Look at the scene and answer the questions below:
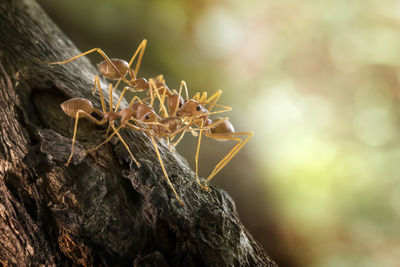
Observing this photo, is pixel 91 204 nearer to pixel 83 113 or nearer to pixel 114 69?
pixel 83 113

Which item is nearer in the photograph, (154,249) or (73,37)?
(154,249)

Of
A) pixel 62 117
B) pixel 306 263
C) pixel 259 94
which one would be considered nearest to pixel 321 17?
pixel 259 94

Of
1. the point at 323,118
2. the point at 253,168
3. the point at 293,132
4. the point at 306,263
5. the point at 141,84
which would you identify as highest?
the point at 323,118

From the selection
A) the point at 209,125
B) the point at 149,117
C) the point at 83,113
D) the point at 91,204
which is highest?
the point at 209,125

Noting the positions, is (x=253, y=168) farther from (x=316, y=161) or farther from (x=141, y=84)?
(x=141, y=84)

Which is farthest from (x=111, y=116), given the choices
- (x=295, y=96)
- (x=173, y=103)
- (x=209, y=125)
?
(x=295, y=96)

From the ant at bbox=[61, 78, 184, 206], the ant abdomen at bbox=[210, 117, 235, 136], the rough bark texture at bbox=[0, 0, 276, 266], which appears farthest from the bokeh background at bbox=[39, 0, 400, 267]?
the rough bark texture at bbox=[0, 0, 276, 266]
